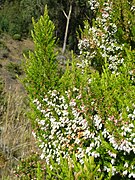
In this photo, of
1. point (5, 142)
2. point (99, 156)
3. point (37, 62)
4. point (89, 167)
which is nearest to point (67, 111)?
point (99, 156)

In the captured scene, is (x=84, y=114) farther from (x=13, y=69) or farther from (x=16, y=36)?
(x=16, y=36)

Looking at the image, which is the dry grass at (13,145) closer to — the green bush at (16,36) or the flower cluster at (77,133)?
the flower cluster at (77,133)

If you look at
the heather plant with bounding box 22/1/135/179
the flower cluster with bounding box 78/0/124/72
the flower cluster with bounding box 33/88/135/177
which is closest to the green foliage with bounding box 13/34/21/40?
the flower cluster with bounding box 78/0/124/72

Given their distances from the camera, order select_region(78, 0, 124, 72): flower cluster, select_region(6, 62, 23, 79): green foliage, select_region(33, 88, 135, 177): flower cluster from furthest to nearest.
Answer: select_region(6, 62, 23, 79): green foliage, select_region(78, 0, 124, 72): flower cluster, select_region(33, 88, 135, 177): flower cluster

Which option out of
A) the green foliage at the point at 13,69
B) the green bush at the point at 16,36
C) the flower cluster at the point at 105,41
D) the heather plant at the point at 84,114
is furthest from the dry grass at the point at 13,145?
the green bush at the point at 16,36

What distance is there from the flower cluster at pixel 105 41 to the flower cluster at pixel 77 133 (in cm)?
111

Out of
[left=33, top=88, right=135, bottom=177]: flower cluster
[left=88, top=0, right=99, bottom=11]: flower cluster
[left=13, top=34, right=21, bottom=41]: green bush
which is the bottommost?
[left=13, top=34, right=21, bottom=41]: green bush

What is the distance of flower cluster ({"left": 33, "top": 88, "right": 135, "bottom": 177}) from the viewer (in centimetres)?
310

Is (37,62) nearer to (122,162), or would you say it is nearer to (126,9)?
(126,9)

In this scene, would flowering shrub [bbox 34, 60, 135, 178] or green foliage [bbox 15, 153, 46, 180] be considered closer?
flowering shrub [bbox 34, 60, 135, 178]

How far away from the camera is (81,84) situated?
359cm

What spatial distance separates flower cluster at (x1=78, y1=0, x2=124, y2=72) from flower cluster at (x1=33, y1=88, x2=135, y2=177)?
3.63ft

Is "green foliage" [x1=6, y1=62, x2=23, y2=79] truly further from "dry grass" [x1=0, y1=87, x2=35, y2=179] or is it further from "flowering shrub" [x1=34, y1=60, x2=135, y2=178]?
"flowering shrub" [x1=34, y1=60, x2=135, y2=178]

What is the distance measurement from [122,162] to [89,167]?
0.89 metres
